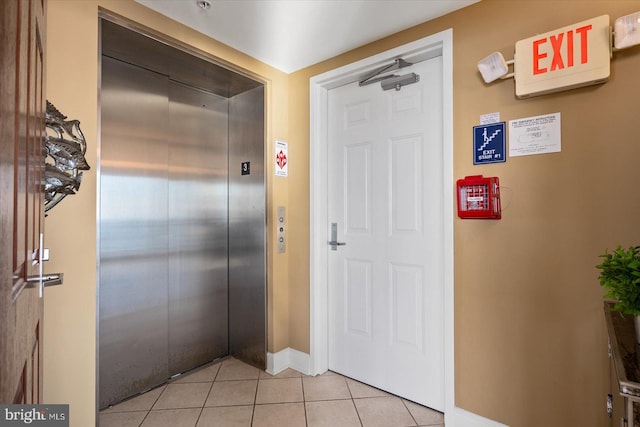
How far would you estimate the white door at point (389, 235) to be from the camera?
2.06 m

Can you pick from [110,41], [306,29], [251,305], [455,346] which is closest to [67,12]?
[110,41]

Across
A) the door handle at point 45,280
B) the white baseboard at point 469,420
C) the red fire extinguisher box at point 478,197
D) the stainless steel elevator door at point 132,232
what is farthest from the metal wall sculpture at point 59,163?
the white baseboard at point 469,420

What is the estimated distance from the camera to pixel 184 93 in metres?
2.55

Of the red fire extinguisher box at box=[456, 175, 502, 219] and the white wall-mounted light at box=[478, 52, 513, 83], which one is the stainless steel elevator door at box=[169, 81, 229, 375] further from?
the white wall-mounted light at box=[478, 52, 513, 83]

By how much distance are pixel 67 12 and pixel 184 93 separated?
1.02 metres

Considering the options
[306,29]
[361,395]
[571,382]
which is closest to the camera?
[571,382]

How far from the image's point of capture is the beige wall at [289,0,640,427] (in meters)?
1.45

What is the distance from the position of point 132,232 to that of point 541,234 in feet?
8.23

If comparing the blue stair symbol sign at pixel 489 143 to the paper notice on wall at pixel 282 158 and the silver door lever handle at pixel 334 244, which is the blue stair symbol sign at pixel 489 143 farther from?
the paper notice on wall at pixel 282 158

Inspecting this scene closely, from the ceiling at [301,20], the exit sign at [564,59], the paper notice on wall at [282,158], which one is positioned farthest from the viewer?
the paper notice on wall at [282,158]

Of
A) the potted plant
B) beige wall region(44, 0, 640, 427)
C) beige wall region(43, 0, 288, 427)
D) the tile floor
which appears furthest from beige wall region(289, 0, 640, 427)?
beige wall region(43, 0, 288, 427)

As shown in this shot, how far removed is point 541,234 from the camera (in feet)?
5.33

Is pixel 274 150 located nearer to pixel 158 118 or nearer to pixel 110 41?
pixel 158 118

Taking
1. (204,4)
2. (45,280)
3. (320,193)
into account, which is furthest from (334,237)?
(45,280)
